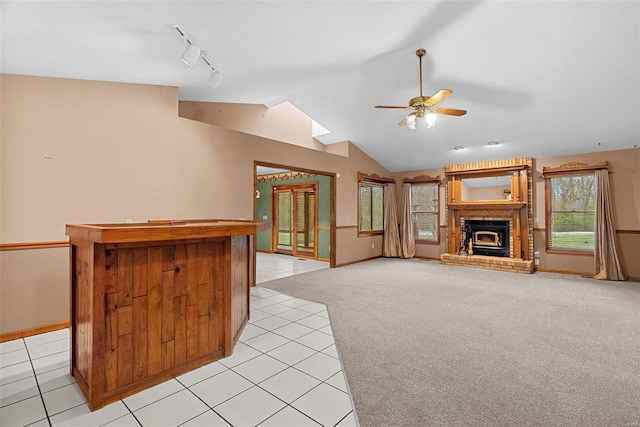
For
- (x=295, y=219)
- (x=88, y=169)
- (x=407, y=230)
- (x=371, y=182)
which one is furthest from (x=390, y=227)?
(x=88, y=169)

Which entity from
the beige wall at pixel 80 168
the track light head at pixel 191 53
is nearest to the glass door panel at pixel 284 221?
the beige wall at pixel 80 168

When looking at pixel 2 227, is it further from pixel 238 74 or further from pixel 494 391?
pixel 494 391

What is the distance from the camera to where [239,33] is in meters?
2.68

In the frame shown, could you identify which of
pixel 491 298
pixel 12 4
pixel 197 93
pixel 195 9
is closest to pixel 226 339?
pixel 195 9

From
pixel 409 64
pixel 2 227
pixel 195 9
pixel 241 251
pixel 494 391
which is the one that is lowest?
pixel 494 391

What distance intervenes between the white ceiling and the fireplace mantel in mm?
1366

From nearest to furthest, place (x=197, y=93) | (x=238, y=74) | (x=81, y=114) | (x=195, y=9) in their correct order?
(x=195, y=9), (x=81, y=114), (x=238, y=74), (x=197, y=93)

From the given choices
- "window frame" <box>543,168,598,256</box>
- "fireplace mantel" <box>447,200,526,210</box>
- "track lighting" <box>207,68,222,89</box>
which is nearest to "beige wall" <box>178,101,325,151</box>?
"track lighting" <box>207,68,222,89</box>

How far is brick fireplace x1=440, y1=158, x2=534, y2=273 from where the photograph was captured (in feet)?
20.7

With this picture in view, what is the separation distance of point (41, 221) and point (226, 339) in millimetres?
2308

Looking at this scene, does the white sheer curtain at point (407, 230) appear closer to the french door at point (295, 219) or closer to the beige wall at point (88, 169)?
the french door at point (295, 219)

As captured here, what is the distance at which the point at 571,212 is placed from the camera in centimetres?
598

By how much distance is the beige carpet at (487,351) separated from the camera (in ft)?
6.02

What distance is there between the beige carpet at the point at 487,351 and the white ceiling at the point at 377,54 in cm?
289
